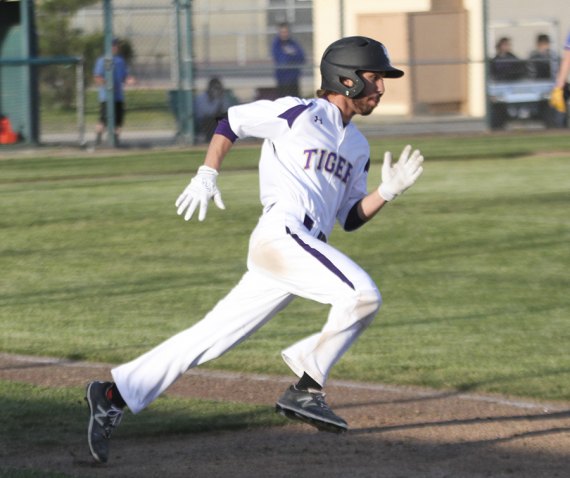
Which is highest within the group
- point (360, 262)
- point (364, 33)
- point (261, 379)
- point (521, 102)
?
point (364, 33)

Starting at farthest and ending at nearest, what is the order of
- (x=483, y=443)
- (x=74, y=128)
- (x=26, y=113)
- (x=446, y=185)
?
(x=74, y=128), (x=26, y=113), (x=446, y=185), (x=483, y=443)

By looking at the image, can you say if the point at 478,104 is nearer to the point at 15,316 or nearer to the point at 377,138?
the point at 377,138

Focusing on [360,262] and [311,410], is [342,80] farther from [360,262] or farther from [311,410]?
[360,262]

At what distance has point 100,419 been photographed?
17.6 ft

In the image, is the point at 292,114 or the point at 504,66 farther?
the point at 504,66

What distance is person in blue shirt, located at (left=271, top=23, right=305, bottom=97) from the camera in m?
21.7

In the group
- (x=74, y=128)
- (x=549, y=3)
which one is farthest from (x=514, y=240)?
(x=549, y=3)

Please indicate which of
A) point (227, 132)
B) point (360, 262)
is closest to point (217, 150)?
point (227, 132)

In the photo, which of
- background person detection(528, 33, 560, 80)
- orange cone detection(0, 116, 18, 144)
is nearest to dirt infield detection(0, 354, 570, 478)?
orange cone detection(0, 116, 18, 144)

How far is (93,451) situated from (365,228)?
293 inches

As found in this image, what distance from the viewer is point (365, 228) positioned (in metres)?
12.4

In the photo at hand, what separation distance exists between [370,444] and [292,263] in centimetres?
99

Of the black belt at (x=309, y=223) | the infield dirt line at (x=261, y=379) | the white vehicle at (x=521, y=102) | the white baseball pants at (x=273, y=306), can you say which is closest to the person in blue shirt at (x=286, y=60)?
the white vehicle at (x=521, y=102)

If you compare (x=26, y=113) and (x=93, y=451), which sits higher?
(x=26, y=113)
